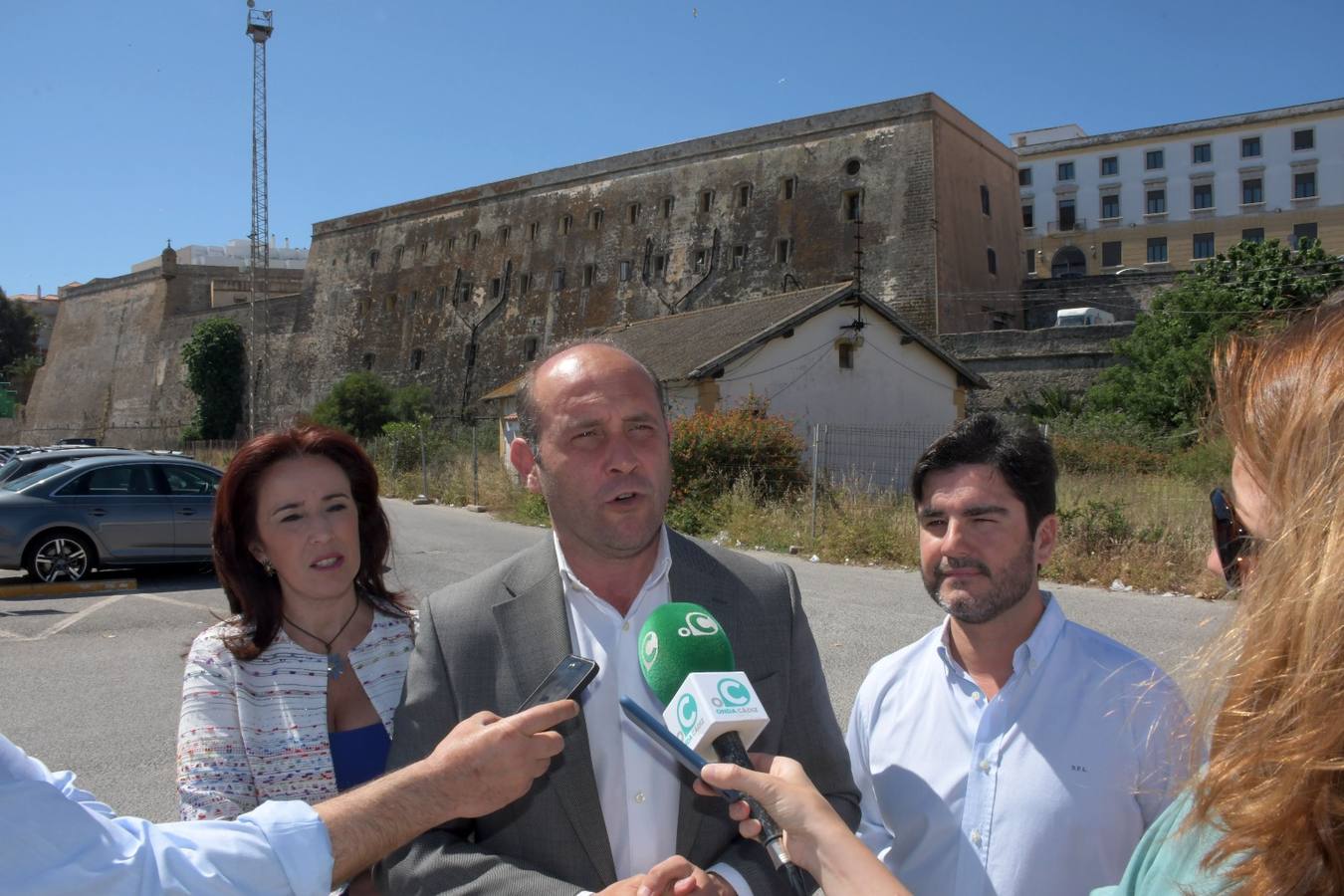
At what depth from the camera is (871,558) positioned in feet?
42.4

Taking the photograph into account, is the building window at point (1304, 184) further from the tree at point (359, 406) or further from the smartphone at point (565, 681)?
the smartphone at point (565, 681)

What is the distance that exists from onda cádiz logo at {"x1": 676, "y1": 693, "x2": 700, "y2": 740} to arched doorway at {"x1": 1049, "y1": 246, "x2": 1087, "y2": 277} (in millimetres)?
63099

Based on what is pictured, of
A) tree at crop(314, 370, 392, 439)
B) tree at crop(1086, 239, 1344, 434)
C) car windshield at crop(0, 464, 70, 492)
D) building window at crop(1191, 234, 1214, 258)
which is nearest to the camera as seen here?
car windshield at crop(0, 464, 70, 492)

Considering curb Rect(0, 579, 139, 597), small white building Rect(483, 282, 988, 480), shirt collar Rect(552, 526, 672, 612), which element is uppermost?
small white building Rect(483, 282, 988, 480)

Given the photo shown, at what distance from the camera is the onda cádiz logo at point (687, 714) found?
67.5 inches

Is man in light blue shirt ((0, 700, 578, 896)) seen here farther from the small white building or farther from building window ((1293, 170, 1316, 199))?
building window ((1293, 170, 1316, 199))

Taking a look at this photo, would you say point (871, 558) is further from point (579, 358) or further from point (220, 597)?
point (579, 358)

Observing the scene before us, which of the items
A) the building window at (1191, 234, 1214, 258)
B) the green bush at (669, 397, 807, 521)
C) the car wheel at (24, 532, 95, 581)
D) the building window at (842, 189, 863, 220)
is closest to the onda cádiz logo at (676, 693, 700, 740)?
the car wheel at (24, 532, 95, 581)

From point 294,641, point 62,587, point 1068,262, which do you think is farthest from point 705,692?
point 1068,262

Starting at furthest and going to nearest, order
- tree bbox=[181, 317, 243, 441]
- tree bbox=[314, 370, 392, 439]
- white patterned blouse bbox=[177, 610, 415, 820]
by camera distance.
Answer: tree bbox=[181, 317, 243, 441], tree bbox=[314, 370, 392, 439], white patterned blouse bbox=[177, 610, 415, 820]

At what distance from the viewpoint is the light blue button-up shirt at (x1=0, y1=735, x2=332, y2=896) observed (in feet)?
4.16

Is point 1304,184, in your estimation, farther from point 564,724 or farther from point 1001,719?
point 564,724

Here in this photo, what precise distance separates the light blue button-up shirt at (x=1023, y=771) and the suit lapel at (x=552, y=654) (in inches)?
31.7

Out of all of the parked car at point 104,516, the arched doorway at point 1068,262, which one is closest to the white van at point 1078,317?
the arched doorway at point 1068,262
